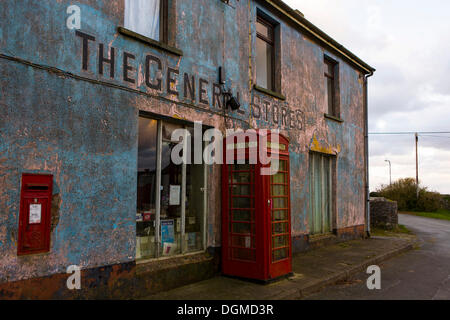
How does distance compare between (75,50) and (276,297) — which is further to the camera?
(276,297)

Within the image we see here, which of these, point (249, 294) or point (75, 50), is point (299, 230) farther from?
Answer: point (75, 50)

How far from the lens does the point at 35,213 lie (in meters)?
4.79

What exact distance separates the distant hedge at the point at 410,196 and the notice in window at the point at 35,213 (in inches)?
1355

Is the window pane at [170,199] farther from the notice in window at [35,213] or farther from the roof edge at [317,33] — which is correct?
the roof edge at [317,33]

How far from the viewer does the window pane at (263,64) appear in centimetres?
952

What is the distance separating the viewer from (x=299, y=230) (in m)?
10.1

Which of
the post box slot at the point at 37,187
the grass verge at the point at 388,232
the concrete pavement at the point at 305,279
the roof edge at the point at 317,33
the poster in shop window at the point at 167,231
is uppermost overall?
the roof edge at the point at 317,33

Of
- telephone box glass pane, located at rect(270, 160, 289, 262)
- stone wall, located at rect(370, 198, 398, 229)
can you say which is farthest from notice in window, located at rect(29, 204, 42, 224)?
stone wall, located at rect(370, 198, 398, 229)

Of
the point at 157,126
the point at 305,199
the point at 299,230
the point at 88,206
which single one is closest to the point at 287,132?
the point at 305,199

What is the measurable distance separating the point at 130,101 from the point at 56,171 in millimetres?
1704

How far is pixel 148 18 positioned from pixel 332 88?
8331 millimetres

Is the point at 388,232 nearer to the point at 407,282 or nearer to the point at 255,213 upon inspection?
the point at 407,282

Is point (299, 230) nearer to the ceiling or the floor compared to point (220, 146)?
nearer to the floor

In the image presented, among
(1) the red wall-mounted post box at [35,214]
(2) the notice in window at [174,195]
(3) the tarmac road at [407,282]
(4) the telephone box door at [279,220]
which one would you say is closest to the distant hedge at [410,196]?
(3) the tarmac road at [407,282]
